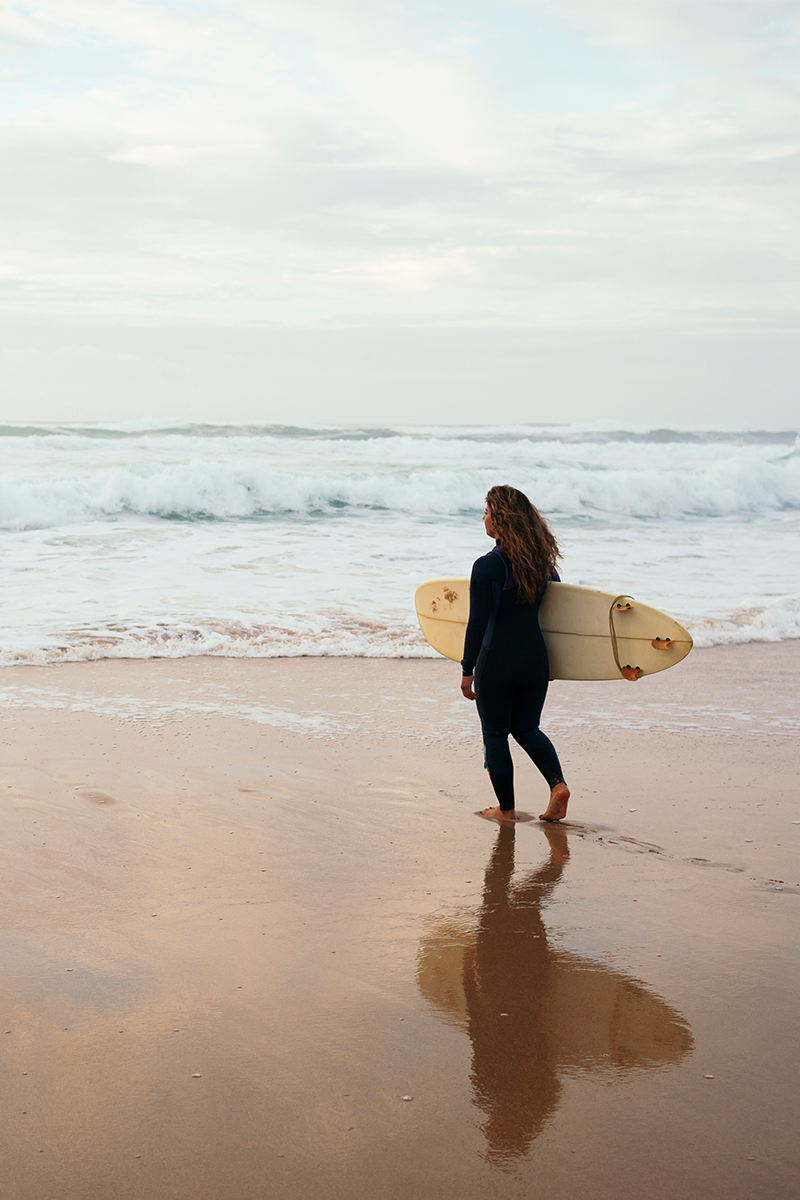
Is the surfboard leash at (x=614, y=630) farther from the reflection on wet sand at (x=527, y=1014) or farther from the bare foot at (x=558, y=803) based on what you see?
the reflection on wet sand at (x=527, y=1014)

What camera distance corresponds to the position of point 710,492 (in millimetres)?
25203

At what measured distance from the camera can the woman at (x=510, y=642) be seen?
4.14 meters

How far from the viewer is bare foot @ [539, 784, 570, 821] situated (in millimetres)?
4117

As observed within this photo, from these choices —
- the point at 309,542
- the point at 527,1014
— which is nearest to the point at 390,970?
the point at 527,1014

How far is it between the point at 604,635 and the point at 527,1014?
2420mm

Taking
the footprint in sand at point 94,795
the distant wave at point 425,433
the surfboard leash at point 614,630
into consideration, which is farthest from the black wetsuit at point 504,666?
the distant wave at point 425,433

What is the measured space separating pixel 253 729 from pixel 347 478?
18445mm

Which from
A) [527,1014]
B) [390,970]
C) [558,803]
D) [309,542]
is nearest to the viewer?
[527,1014]

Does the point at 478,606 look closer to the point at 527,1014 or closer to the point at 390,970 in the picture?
the point at 390,970

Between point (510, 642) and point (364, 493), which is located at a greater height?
point (364, 493)

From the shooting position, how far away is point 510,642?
4.18 metres

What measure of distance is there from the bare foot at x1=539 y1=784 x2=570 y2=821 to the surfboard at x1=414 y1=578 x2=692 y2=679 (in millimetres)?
669

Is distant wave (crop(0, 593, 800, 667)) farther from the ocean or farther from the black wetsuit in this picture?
the black wetsuit

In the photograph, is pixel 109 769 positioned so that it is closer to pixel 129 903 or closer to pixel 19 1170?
pixel 129 903
